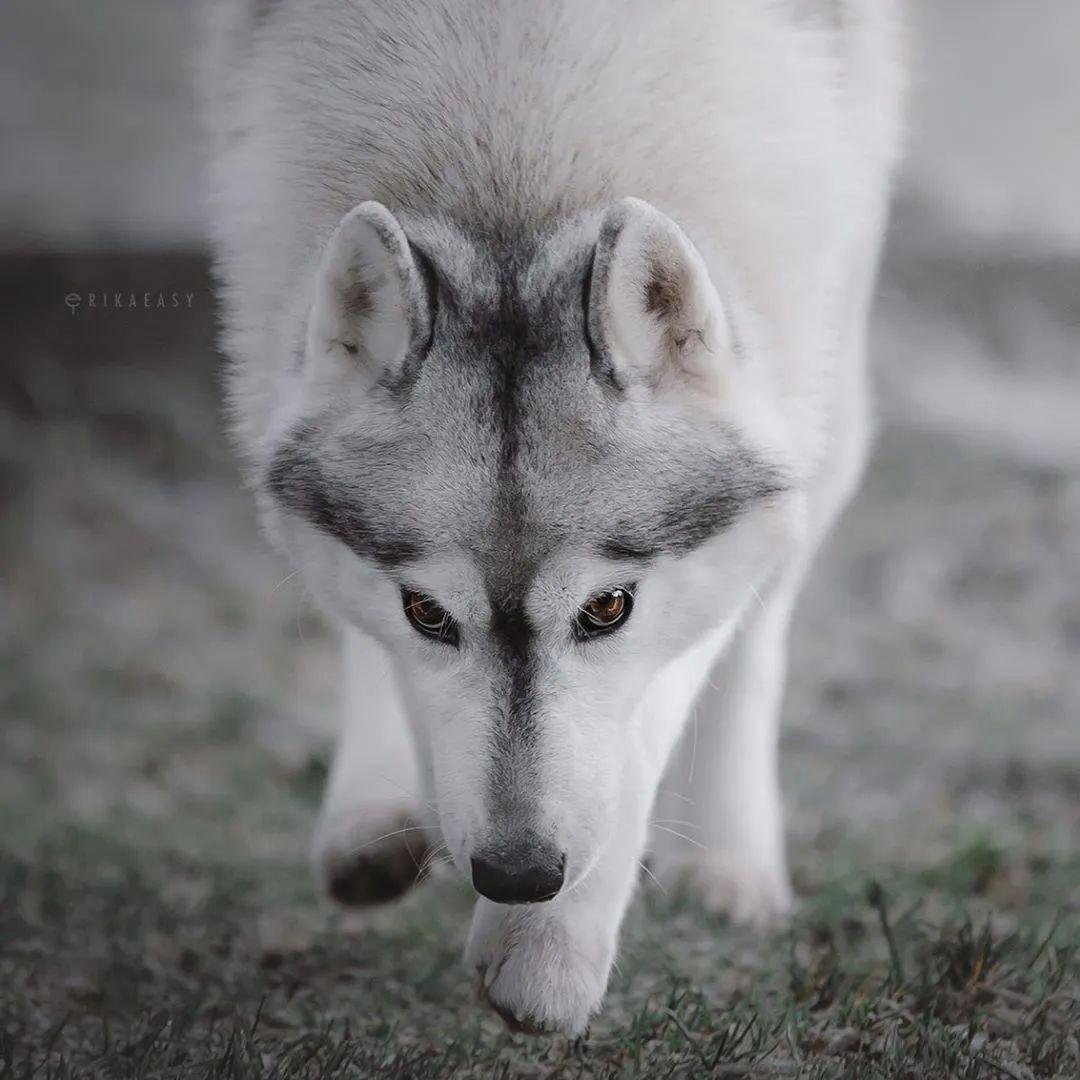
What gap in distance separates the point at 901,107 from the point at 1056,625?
2.94m

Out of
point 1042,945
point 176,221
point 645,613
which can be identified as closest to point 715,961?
point 1042,945

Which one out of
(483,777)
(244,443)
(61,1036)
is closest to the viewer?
(483,777)

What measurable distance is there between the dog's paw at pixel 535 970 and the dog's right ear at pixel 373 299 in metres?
1.04

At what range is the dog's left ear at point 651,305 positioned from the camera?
7.96 ft

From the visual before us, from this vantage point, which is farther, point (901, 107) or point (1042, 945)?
point (901, 107)

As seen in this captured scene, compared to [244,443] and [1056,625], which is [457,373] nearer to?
[244,443]

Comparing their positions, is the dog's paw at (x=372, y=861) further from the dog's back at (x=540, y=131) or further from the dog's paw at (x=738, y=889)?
the dog's back at (x=540, y=131)

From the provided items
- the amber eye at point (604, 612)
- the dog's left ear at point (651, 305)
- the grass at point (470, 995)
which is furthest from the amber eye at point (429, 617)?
the grass at point (470, 995)

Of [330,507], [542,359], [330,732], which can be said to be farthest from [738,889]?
[330,732]

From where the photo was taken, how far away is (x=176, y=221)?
282 inches

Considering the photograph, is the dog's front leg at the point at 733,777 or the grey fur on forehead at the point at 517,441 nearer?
the grey fur on forehead at the point at 517,441

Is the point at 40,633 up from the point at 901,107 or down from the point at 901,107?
down

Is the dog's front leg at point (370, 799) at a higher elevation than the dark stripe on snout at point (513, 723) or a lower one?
lower

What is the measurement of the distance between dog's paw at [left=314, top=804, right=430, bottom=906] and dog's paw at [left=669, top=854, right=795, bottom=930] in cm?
77
